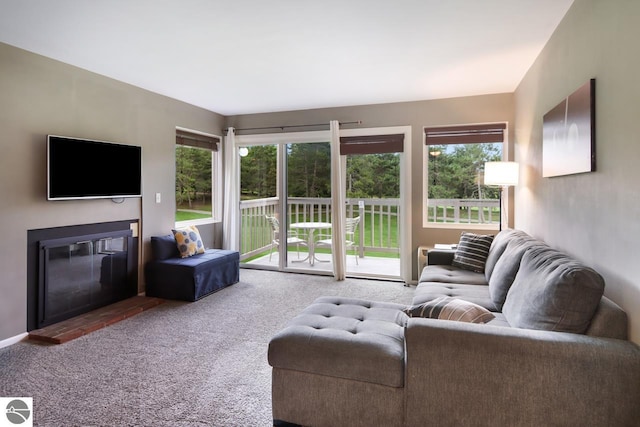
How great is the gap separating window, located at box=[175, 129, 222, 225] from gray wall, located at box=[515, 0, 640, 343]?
4.16 meters

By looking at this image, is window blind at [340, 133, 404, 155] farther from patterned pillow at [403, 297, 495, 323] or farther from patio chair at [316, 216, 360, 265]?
patterned pillow at [403, 297, 495, 323]

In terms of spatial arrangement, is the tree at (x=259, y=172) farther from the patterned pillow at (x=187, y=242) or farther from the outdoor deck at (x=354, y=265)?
the patterned pillow at (x=187, y=242)

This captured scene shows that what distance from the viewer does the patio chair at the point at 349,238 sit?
505cm

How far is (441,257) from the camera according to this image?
12.0ft

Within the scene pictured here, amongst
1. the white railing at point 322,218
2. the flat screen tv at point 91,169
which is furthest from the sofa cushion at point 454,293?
the flat screen tv at point 91,169

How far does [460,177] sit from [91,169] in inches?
164

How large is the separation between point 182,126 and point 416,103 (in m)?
3.07

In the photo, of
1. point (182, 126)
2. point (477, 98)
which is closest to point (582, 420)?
point (477, 98)

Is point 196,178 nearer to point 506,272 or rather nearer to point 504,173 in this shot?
point 504,173

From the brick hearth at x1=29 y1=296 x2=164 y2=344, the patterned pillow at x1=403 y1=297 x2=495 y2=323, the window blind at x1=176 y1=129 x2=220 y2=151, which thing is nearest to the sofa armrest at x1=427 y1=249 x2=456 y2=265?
the patterned pillow at x1=403 y1=297 x2=495 y2=323

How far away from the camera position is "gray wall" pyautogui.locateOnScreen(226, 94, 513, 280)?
14.1 ft

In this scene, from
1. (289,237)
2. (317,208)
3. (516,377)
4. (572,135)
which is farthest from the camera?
(289,237)

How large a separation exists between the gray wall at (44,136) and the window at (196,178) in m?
0.53

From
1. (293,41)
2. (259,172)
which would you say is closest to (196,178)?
(259,172)
